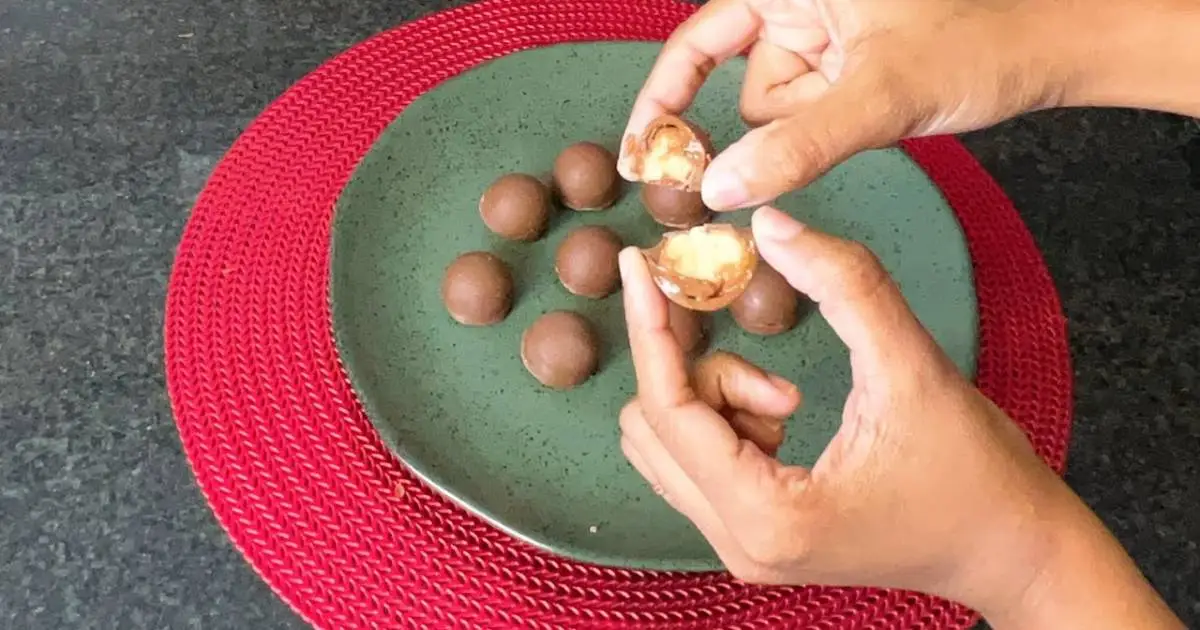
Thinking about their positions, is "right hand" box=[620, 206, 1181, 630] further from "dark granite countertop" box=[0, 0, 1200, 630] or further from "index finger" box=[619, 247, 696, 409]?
"dark granite countertop" box=[0, 0, 1200, 630]

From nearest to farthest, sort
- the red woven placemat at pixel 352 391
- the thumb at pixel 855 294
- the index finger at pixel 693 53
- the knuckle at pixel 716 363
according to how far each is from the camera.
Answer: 1. the thumb at pixel 855 294
2. the knuckle at pixel 716 363
3. the red woven placemat at pixel 352 391
4. the index finger at pixel 693 53

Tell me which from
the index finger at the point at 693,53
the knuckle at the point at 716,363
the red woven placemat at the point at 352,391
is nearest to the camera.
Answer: the knuckle at the point at 716,363

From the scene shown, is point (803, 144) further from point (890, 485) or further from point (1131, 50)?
point (1131, 50)

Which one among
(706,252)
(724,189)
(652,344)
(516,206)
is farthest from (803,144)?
(516,206)

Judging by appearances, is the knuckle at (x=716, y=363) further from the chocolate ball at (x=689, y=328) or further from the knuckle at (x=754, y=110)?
the knuckle at (x=754, y=110)

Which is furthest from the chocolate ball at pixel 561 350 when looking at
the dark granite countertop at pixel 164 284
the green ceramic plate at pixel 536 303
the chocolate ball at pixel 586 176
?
the dark granite countertop at pixel 164 284

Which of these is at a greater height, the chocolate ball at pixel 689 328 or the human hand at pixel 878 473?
the human hand at pixel 878 473

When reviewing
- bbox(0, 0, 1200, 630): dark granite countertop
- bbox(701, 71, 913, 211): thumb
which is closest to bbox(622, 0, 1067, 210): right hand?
bbox(701, 71, 913, 211): thumb
